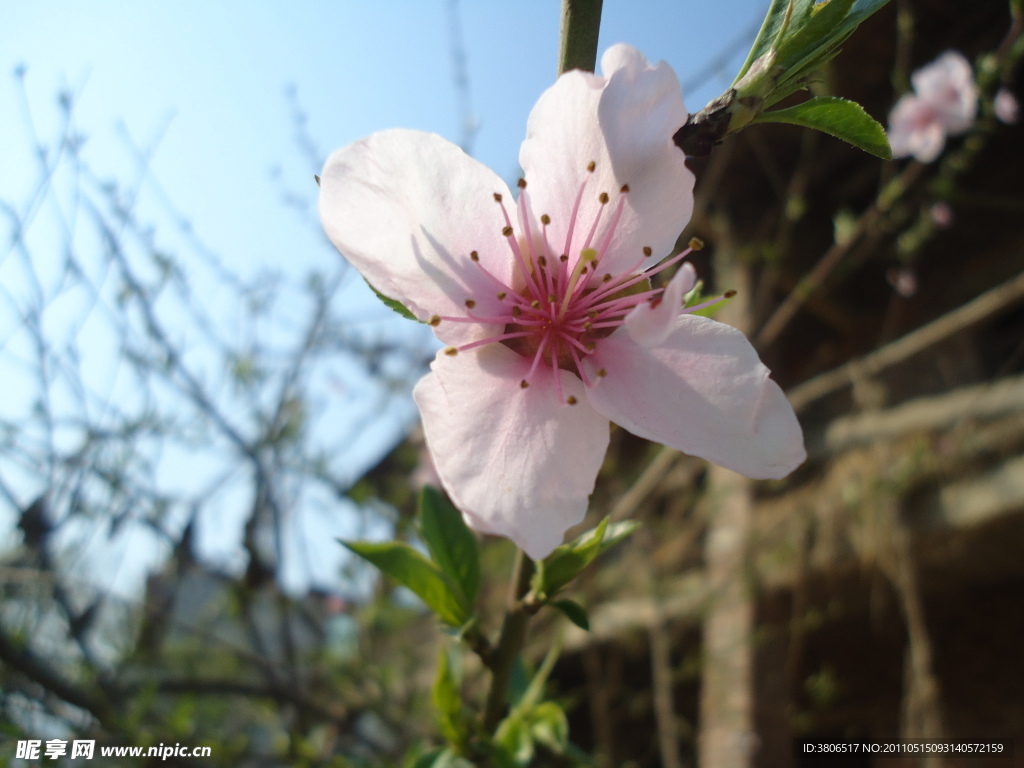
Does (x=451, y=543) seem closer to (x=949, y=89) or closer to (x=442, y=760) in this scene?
(x=442, y=760)

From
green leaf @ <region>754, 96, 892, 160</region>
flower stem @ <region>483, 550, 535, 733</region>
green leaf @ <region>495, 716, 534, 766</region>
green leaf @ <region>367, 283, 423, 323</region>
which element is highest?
green leaf @ <region>754, 96, 892, 160</region>

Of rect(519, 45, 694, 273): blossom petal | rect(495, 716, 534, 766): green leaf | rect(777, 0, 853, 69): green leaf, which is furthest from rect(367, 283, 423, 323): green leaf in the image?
rect(495, 716, 534, 766): green leaf

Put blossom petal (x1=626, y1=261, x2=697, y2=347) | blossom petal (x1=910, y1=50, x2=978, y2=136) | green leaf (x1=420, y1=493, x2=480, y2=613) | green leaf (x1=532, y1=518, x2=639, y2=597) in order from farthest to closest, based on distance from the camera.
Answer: blossom petal (x1=910, y1=50, x2=978, y2=136)
green leaf (x1=420, y1=493, x2=480, y2=613)
green leaf (x1=532, y1=518, x2=639, y2=597)
blossom petal (x1=626, y1=261, x2=697, y2=347)

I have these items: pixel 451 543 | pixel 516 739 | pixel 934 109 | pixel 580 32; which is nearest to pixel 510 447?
pixel 451 543

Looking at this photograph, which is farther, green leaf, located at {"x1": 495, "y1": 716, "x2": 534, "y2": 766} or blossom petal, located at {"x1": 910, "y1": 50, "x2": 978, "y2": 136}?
blossom petal, located at {"x1": 910, "y1": 50, "x2": 978, "y2": 136}

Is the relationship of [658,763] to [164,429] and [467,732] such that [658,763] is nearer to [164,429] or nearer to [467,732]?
[164,429]

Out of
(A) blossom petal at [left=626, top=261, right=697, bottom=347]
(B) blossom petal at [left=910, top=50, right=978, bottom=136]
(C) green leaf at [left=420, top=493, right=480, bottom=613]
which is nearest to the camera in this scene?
(A) blossom petal at [left=626, top=261, right=697, bottom=347]

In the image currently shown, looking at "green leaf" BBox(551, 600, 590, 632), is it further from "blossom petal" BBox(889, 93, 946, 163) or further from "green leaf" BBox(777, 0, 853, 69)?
"blossom petal" BBox(889, 93, 946, 163)
